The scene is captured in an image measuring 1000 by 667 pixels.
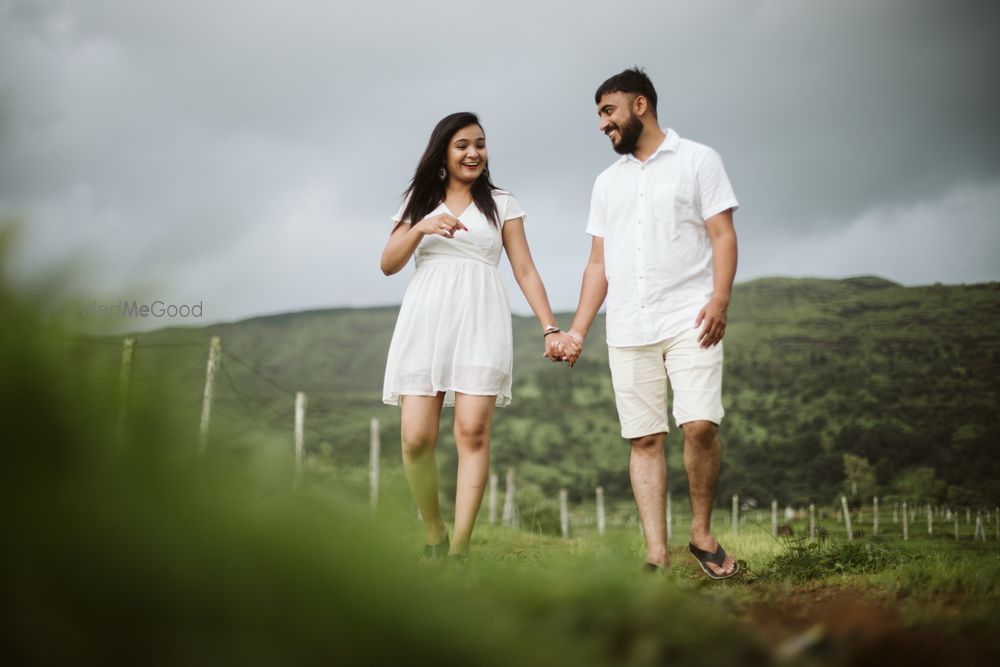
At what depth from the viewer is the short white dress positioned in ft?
15.8

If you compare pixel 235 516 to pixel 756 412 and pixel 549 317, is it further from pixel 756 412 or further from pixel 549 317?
pixel 756 412

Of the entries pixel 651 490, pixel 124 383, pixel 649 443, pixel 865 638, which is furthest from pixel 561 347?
pixel 124 383

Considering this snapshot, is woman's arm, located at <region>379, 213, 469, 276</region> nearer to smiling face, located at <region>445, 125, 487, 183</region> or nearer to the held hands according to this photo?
smiling face, located at <region>445, 125, 487, 183</region>

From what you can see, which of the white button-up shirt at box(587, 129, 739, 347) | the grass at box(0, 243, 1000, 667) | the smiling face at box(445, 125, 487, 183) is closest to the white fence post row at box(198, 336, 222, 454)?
the grass at box(0, 243, 1000, 667)

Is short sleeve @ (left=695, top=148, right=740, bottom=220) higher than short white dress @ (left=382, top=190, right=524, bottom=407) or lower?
higher

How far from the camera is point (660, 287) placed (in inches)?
191

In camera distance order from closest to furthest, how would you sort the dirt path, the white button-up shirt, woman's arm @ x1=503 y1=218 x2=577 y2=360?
1. the dirt path
2. the white button-up shirt
3. woman's arm @ x1=503 y1=218 x2=577 y2=360

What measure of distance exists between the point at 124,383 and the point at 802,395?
10708 centimetres

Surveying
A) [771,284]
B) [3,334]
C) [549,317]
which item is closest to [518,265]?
[549,317]

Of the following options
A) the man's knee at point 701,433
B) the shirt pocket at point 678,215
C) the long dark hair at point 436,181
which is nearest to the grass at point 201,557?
the man's knee at point 701,433

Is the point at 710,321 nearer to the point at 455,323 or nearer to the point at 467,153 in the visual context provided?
the point at 455,323

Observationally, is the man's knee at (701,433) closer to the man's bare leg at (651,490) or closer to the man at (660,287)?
the man at (660,287)

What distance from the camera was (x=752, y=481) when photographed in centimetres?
7775

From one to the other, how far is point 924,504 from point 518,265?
77.3 m
